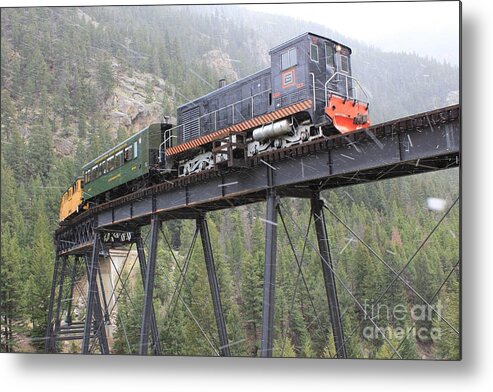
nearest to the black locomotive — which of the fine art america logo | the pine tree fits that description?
the fine art america logo

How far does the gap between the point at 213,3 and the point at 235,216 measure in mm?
5881

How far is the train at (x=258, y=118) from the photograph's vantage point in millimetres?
11805

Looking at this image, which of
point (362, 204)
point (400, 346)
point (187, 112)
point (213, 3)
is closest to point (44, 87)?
point (187, 112)

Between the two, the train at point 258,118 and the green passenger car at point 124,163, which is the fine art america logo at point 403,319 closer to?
the train at point 258,118

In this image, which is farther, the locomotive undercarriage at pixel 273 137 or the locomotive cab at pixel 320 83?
the locomotive cab at pixel 320 83

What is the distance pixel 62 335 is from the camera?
14391 mm

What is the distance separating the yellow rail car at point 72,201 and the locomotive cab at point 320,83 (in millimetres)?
7709

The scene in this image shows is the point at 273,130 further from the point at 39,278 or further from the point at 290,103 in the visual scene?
the point at 39,278

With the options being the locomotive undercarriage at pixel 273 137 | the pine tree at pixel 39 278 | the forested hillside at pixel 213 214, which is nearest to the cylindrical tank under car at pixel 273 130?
the locomotive undercarriage at pixel 273 137

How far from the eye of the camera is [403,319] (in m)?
11.0

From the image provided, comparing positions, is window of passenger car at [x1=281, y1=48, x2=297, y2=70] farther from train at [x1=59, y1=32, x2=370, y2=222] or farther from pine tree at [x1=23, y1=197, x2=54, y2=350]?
pine tree at [x1=23, y1=197, x2=54, y2=350]

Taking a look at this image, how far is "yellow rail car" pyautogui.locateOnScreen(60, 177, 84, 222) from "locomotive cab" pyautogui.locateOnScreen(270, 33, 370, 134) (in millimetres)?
7709

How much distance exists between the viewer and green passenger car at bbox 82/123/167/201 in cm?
1617

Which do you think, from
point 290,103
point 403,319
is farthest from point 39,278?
point 403,319
